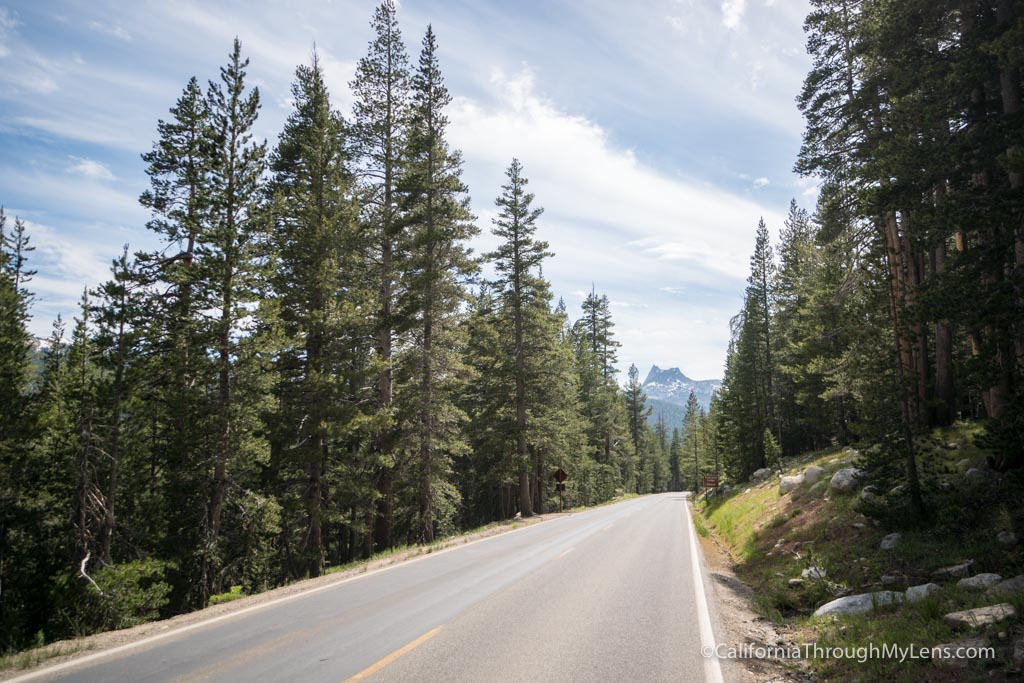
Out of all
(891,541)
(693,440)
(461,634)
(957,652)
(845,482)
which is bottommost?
(693,440)

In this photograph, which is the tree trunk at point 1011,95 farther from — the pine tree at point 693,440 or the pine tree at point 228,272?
the pine tree at point 693,440

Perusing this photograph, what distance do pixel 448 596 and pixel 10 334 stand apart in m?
20.9

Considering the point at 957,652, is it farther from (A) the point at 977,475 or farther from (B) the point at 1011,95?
(B) the point at 1011,95

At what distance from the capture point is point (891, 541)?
9773mm

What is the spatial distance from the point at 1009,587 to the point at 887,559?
10.7ft

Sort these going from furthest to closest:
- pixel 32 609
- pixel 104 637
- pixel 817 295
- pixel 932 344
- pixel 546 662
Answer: pixel 817 295
pixel 932 344
pixel 32 609
pixel 104 637
pixel 546 662

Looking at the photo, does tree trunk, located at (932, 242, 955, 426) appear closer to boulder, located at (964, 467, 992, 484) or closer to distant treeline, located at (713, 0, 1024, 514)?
distant treeline, located at (713, 0, 1024, 514)

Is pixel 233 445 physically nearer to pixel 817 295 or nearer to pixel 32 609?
pixel 32 609

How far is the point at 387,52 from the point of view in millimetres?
22953

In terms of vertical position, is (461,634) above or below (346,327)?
below

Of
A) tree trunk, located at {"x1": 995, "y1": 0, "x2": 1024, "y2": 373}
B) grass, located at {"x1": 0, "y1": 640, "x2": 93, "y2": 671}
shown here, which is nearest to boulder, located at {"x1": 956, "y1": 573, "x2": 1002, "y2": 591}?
tree trunk, located at {"x1": 995, "y1": 0, "x2": 1024, "y2": 373}

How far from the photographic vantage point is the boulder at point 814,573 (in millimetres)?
9602

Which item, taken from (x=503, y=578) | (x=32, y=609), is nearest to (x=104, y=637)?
(x=503, y=578)

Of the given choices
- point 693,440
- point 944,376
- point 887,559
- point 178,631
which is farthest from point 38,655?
point 693,440
